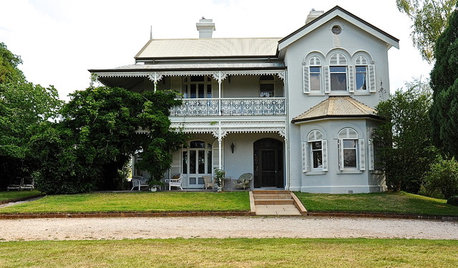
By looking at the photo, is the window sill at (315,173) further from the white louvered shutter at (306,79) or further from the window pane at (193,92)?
the window pane at (193,92)

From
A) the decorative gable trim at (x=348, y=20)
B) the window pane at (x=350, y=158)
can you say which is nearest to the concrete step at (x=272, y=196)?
the window pane at (x=350, y=158)

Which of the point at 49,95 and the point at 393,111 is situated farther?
the point at 49,95

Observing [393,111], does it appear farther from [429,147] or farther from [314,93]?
[314,93]

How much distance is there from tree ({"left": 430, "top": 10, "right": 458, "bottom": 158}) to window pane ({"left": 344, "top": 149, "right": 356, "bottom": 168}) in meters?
4.35

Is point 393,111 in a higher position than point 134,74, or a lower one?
lower

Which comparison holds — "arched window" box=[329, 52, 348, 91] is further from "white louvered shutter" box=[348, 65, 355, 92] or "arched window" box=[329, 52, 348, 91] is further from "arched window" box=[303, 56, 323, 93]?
"arched window" box=[303, 56, 323, 93]

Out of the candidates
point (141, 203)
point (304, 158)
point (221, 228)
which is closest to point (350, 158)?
point (304, 158)

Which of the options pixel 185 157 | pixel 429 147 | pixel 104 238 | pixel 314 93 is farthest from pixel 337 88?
pixel 104 238

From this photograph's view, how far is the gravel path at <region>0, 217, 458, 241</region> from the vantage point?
926 centimetres

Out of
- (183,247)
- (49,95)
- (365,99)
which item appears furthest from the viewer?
(49,95)

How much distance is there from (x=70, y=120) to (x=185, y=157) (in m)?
5.93

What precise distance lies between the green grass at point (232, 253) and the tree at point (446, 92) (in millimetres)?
5508

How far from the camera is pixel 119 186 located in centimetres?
2194

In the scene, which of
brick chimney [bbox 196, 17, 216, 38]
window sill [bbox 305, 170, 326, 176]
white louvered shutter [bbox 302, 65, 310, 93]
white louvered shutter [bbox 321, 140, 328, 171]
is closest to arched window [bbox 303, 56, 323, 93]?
white louvered shutter [bbox 302, 65, 310, 93]
